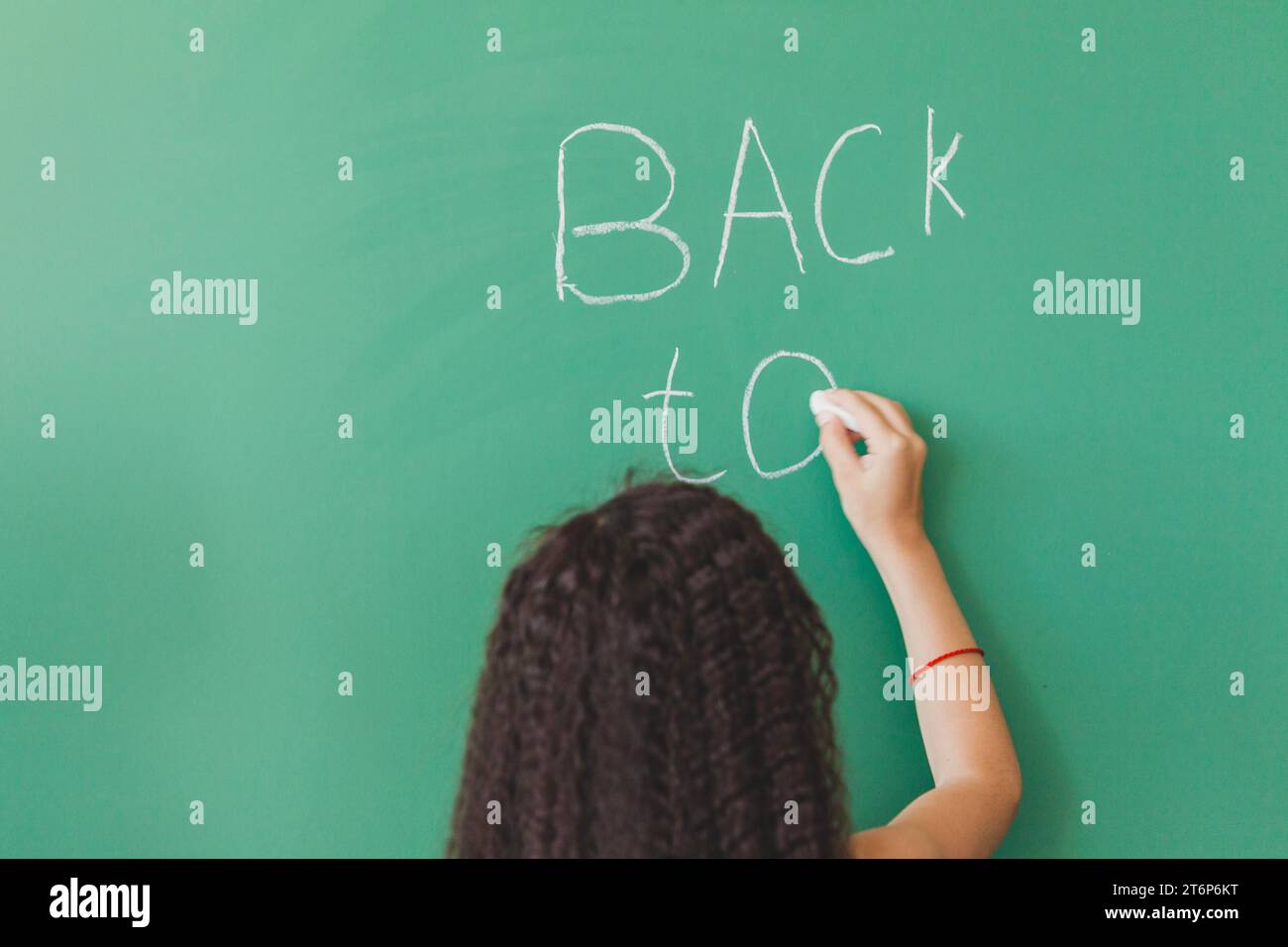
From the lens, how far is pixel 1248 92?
865 millimetres

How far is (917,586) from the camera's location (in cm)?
81

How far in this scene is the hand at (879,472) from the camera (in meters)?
0.81

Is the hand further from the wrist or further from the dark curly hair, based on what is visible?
the dark curly hair

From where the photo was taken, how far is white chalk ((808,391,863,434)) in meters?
0.83

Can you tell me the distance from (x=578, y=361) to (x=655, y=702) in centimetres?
34

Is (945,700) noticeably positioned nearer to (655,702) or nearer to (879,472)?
(879,472)

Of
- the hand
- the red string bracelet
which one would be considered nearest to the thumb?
the hand

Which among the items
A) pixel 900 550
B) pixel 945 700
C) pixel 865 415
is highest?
pixel 865 415

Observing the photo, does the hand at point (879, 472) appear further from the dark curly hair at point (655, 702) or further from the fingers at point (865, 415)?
the dark curly hair at point (655, 702)

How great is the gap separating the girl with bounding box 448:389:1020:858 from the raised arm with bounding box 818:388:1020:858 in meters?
0.15

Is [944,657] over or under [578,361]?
under

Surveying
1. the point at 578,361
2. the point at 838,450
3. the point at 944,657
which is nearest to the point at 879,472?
the point at 838,450

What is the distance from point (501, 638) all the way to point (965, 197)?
56cm

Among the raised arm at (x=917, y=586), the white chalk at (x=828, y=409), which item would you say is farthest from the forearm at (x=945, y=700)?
the white chalk at (x=828, y=409)
